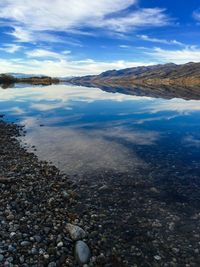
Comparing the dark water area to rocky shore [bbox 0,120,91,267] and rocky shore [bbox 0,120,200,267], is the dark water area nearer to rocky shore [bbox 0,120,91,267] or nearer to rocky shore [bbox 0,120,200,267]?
rocky shore [bbox 0,120,200,267]

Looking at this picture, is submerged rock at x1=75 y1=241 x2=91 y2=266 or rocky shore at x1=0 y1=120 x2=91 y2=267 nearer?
rocky shore at x1=0 y1=120 x2=91 y2=267

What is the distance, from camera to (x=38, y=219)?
54.1ft

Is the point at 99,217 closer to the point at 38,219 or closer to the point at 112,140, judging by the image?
the point at 38,219

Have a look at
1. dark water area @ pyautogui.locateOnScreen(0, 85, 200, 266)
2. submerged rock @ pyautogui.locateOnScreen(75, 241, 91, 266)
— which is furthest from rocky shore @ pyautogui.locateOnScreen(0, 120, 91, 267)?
dark water area @ pyautogui.locateOnScreen(0, 85, 200, 266)

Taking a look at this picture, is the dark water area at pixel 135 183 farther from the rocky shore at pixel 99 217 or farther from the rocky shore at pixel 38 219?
the rocky shore at pixel 38 219

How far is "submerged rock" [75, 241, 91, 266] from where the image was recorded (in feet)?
44.1

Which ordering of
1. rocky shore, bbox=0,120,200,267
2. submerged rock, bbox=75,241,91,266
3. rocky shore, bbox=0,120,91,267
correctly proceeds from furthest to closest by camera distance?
rocky shore, bbox=0,120,200,267, submerged rock, bbox=75,241,91,266, rocky shore, bbox=0,120,91,267

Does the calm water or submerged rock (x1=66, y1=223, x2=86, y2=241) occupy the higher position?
the calm water

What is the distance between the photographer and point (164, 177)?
25.3m

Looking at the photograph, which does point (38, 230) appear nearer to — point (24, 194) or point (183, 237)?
point (24, 194)

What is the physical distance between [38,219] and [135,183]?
9230 millimetres

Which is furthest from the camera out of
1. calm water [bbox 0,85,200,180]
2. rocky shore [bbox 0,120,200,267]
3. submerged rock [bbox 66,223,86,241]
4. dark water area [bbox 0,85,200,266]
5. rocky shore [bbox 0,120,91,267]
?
calm water [bbox 0,85,200,180]

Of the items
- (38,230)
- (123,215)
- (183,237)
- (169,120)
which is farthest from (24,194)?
(169,120)

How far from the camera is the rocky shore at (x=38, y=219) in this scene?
1330 centimetres
